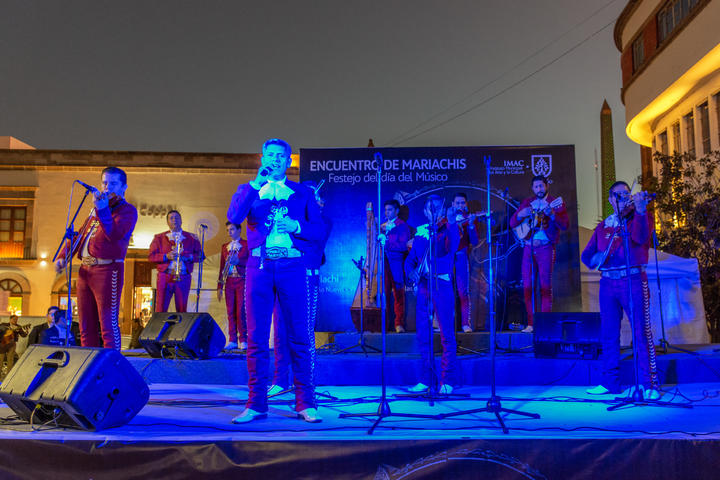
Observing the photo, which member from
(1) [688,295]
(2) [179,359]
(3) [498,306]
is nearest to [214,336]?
(2) [179,359]

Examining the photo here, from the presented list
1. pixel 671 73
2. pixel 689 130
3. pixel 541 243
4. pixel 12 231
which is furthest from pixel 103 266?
pixel 12 231

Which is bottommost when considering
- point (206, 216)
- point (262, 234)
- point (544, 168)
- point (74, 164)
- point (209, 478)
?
point (209, 478)

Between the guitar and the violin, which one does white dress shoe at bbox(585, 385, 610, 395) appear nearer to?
the violin

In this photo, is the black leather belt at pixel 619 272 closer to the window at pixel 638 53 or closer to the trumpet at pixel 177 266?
the trumpet at pixel 177 266

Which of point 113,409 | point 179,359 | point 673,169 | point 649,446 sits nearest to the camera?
point 649,446

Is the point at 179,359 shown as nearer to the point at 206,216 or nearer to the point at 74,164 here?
the point at 206,216

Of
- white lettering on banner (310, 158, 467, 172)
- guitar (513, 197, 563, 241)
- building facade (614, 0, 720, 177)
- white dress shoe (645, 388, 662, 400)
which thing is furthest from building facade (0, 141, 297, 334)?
white dress shoe (645, 388, 662, 400)

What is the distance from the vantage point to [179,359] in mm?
→ 5910

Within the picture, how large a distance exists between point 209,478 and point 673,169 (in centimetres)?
1568

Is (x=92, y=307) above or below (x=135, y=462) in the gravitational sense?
above

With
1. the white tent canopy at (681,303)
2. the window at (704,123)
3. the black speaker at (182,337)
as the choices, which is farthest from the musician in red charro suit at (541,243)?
the window at (704,123)

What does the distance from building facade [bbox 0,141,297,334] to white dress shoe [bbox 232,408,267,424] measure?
63.4ft

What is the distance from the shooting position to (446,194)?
8.44 metres

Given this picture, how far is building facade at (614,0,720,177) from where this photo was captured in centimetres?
1720
